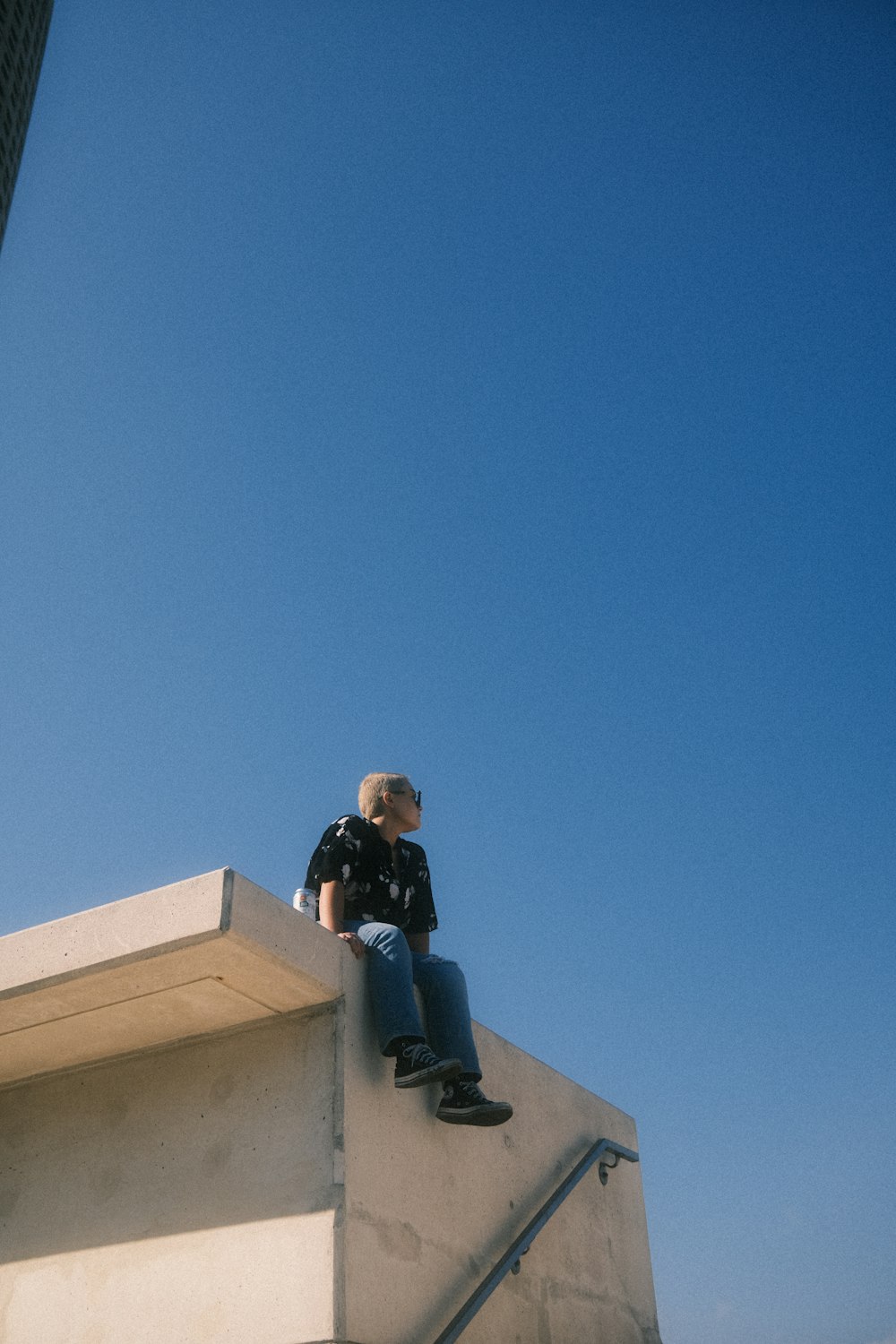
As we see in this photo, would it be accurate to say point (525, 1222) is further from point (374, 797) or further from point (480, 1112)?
point (374, 797)

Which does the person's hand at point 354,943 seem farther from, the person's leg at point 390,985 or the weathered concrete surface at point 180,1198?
the weathered concrete surface at point 180,1198

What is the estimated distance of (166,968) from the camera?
3.60 meters

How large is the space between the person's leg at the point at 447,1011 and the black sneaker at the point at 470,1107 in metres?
0.07

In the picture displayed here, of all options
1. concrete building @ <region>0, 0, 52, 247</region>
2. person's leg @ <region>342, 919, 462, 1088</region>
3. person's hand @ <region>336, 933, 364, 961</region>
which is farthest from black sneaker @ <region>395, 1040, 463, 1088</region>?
concrete building @ <region>0, 0, 52, 247</region>

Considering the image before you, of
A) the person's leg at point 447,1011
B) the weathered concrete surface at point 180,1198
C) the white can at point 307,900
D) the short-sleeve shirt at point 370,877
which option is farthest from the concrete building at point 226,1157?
the white can at point 307,900

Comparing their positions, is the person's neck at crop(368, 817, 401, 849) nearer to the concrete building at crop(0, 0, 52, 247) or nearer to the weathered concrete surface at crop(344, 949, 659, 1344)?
the weathered concrete surface at crop(344, 949, 659, 1344)

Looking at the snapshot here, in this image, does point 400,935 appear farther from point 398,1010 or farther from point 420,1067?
point 420,1067

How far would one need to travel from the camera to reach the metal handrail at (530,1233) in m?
3.73

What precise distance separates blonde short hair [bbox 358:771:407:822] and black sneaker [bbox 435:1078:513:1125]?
1281mm

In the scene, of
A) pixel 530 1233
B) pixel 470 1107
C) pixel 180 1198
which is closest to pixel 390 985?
pixel 470 1107

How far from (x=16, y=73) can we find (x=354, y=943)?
45050mm

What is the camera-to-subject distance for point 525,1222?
4.54 meters

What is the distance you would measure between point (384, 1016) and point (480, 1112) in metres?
0.52

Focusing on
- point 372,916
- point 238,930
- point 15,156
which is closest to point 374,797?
point 372,916
